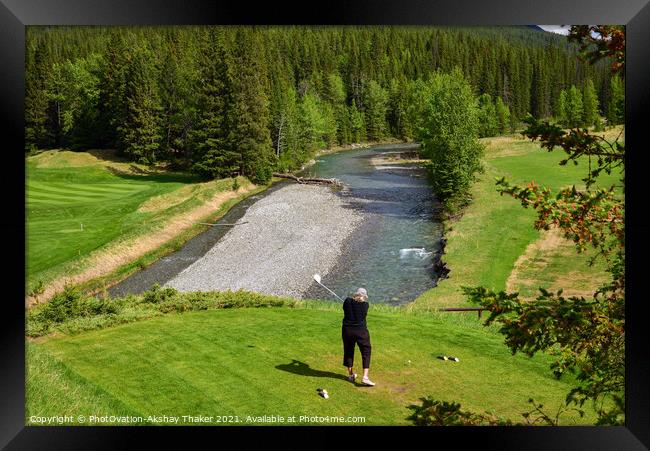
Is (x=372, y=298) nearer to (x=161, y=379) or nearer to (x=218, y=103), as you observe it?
(x=161, y=379)

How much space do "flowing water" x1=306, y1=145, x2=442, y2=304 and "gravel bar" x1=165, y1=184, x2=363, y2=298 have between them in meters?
0.36

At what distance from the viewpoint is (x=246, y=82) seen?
14422 mm

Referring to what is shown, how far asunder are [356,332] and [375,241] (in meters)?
4.96

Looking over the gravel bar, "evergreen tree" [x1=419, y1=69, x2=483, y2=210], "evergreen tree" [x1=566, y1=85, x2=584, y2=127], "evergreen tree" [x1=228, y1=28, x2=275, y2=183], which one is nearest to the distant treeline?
"evergreen tree" [x1=228, y1=28, x2=275, y2=183]

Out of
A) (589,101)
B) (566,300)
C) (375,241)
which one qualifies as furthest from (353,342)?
(589,101)

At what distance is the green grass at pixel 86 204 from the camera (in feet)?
38.4

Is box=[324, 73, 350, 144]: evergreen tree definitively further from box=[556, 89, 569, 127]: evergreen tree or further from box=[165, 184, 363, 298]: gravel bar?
box=[556, 89, 569, 127]: evergreen tree

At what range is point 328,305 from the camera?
40.0 ft

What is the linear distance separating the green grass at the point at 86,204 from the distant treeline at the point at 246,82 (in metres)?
0.48

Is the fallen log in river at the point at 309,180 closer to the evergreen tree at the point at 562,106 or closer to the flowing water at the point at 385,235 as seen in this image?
the flowing water at the point at 385,235

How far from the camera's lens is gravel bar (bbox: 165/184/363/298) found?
41.1 feet

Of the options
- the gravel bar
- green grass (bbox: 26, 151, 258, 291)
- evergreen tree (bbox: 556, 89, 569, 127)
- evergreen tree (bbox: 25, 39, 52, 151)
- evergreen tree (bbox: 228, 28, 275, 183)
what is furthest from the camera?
evergreen tree (bbox: 228, 28, 275, 183)

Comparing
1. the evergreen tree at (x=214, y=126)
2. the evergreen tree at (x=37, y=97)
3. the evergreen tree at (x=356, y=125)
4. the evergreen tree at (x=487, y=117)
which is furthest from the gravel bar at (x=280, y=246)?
the evergreen tree at (x=487, y=117)

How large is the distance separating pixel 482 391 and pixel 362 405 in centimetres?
212
